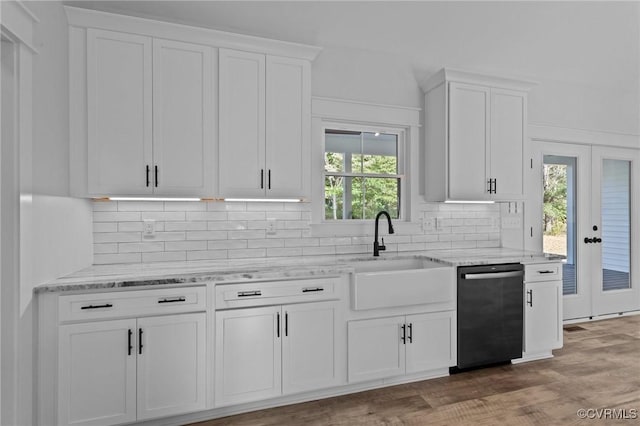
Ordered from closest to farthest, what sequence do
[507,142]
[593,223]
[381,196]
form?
1. [507,142]
2. [381,196]
3. [593,223]

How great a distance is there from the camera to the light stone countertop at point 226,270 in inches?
82.3

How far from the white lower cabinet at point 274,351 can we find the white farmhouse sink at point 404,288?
0.24 metres

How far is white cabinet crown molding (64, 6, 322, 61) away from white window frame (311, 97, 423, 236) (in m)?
0.55

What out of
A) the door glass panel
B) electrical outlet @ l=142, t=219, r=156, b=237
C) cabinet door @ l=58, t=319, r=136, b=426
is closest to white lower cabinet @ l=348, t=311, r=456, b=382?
cabinet door @ l=58, t=319, r=136, b=426

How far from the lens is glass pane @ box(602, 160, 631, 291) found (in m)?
4.52

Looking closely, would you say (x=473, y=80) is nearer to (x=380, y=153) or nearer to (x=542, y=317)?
(x=380, y=153)

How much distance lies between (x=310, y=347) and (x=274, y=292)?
1.53ft

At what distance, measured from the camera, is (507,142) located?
349 centimetres

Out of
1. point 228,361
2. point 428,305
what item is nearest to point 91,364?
point 228,361

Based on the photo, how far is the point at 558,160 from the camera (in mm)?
4281

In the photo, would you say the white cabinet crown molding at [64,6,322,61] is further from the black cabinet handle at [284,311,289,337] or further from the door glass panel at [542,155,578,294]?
the door glass panel at [542,155,578,294]

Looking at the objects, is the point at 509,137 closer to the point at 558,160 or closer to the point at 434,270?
the point at 558,160

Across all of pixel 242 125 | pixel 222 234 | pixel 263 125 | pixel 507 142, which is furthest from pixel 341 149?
pixel 507 142

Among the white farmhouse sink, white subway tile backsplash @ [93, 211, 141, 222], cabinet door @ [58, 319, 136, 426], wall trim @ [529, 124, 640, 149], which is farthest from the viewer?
wall trim @ [529, 124, 640, 149]
